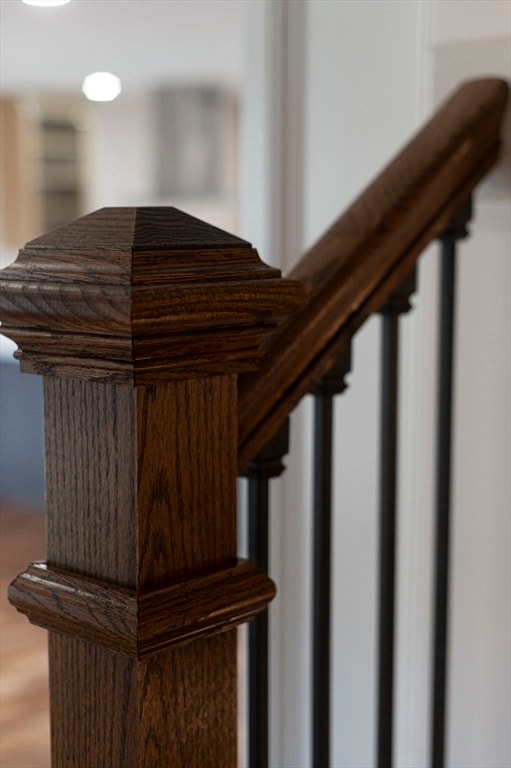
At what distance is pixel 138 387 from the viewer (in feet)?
2.05

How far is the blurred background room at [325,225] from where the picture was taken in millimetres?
1281

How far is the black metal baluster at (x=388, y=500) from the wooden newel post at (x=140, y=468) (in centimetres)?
36

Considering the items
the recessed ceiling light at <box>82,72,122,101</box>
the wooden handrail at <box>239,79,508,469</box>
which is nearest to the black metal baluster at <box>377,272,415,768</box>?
the wooden handrail at <box>239,79,508,469</box>

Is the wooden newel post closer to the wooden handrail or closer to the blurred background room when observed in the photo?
the wooden handrail

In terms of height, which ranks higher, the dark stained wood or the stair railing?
the stair railing

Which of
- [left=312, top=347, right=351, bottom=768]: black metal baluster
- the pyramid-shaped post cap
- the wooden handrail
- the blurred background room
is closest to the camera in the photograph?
the pyramid-shaped post cap

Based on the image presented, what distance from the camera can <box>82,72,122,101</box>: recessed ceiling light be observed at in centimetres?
138

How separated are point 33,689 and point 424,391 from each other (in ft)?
2.15

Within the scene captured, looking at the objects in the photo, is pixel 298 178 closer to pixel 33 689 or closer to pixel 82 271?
pixel 33 689

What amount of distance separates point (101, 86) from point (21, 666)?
740 mm

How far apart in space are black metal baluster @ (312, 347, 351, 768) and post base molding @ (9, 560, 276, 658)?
0.24 m

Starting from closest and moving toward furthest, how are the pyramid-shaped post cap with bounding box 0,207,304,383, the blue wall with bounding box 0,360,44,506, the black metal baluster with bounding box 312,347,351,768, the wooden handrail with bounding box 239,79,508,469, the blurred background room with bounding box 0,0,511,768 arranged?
the pyramid-shaped post cap with bounding box 0,207,304,383
the wooden handrail with bounding box 239,79,508,469
the black metal baluster with bounding box 312,347,351,768
the blue wall with bounding box 0,360,44,506
the blurred background room with bounding box 0,0,511,768

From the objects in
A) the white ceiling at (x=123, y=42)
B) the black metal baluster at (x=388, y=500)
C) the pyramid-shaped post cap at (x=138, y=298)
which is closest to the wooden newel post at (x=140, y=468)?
the pyramid-shaped post cap at (x=138, y=298)

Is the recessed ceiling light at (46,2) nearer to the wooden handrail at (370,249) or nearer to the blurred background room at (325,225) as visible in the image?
the blurred background room at (325,225)
